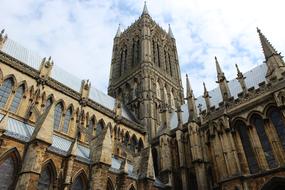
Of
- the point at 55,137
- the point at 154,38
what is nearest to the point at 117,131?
the point at 55,137

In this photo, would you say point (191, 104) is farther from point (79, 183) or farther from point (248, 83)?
point (79, 183)

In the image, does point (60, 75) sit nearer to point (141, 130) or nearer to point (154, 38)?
point (141, 130)

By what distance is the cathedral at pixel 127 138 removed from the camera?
1462cm

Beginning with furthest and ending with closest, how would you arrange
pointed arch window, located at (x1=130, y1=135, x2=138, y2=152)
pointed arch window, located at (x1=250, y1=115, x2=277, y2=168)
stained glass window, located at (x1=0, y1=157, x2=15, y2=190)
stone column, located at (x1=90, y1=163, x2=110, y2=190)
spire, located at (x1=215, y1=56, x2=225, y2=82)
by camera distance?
1. pointed arch window, located at (x1=130, y1=135, x2=138, y2=152)
2. spire, located at (x1=215, y1=56, x2=225, y2=82)
3. pointed arch window, located at (x1=250, y1=115, x2=277, y2=168)
4. stone column, located at (x1=90, y1=163, x2=110, y2=190)
5. stained glass window, located at (x1=0, y1=157, x2=15, y2=190)

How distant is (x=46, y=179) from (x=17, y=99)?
8.12 m

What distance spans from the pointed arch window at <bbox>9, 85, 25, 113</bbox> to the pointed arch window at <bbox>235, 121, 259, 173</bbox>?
1789 cm

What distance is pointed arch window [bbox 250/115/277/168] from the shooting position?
1772cm

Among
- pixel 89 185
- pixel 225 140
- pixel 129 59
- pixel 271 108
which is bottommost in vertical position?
pixel 89 185

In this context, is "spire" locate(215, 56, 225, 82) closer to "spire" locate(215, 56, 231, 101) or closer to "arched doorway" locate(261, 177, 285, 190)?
"spire" locate(215, 56, 231, 101)

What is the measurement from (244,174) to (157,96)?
18364 millimetres

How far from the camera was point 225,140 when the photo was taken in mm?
19906

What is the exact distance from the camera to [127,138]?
2702 cm

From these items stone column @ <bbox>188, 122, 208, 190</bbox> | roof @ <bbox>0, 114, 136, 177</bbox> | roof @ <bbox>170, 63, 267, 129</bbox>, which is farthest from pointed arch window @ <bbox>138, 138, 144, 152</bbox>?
stone column @ <bbox>188, 122, 208, 190</bbox>

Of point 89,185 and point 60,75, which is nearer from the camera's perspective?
point 89,185
